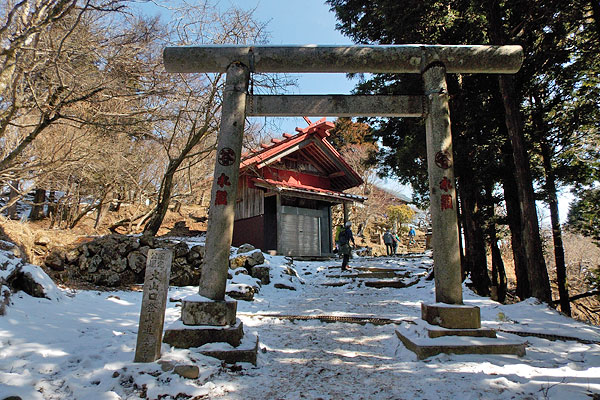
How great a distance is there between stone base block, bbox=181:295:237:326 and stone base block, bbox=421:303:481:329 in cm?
259

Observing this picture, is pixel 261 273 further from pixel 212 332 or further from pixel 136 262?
pixel 212 332

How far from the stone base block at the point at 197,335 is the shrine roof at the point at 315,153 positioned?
31.9 ft

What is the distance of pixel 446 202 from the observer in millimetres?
4348

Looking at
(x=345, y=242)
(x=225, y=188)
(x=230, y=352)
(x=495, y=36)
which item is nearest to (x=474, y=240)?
(x=345, y=242)

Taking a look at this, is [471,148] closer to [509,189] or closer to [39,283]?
[509,189]

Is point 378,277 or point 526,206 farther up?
point 526,206

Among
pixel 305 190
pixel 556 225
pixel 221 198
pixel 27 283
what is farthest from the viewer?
pixel 305 190

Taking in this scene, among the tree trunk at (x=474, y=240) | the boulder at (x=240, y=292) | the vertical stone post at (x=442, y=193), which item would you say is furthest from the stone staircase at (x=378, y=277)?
the vertical stone post at (x=442, y=193)

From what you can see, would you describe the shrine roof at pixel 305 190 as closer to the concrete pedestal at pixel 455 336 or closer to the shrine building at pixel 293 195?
the shrine building at pixel 293 195

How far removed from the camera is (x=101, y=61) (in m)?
7.32

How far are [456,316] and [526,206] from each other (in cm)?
379

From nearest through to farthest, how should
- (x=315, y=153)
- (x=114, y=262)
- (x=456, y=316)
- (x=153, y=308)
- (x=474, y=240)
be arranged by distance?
(x=153, y=308) → (x=456, y=316) → (x=114, y=262) → (x=474, y=240) → (x=315, y=153)

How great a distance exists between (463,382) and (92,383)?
338 centimetres

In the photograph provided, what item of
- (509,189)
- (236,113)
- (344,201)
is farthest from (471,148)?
(344,201)
